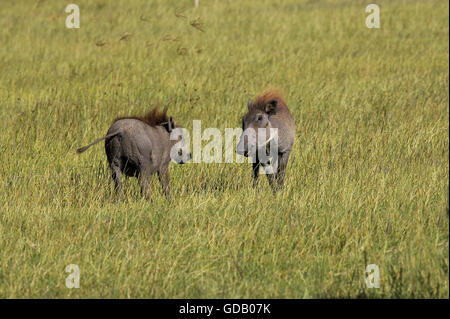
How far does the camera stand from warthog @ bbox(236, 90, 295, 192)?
207 inches

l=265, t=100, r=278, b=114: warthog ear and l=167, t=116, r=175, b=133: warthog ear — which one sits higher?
l=265, t=100, r=278, b=114: warthog ear

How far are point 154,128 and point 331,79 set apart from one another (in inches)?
194

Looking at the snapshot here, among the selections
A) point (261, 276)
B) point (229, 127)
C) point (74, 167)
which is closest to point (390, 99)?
point (229, 127)

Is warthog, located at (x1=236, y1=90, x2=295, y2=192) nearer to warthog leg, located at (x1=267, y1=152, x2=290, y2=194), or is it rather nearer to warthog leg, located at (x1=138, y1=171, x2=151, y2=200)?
warthog leg, located at (x1=267, y1=152, x2=290, y2=194)

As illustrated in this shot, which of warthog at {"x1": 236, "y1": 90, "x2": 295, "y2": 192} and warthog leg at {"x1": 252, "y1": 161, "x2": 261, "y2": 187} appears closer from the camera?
warthog at {"x1": 236, "y1": 90, "x2": 295, "y2": 192}

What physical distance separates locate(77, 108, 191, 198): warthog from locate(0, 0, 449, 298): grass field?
196 mm

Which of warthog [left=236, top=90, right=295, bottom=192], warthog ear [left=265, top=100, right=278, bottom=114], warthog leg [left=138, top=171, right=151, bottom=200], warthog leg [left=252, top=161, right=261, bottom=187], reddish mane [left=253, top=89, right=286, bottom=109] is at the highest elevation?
reddish mane [left=253, top=89, right=286, bottom=109]

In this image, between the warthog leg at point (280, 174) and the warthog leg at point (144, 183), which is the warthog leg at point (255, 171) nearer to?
the warthog leg at point (280, 174)

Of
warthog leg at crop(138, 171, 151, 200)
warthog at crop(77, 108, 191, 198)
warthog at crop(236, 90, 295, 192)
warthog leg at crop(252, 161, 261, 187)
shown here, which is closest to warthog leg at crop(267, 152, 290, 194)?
warthog at crop(236, 90, 295, 192)

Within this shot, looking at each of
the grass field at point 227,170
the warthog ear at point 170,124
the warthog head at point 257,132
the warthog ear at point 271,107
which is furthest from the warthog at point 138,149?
the warthog ear at point 271,107

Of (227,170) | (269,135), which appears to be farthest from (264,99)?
(227,170)

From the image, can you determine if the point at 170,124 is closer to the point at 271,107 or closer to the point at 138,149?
the point at 138,149

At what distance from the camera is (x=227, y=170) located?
610 centimetres

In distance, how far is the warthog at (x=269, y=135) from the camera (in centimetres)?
526
